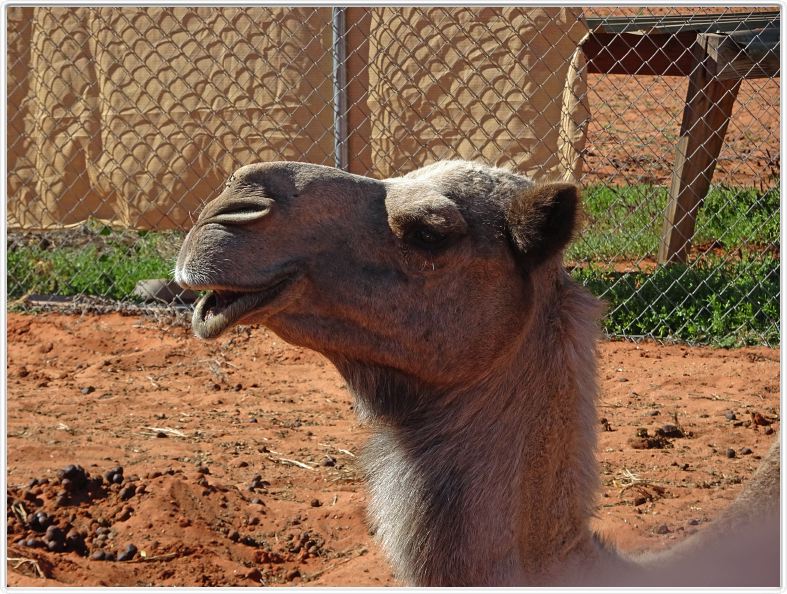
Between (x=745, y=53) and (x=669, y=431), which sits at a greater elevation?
(x=745, y=53)

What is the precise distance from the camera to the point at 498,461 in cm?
297

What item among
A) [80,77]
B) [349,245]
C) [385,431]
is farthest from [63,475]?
[80,77]

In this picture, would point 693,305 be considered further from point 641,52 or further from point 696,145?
point 641,52

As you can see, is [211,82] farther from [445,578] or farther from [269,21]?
[445,578]

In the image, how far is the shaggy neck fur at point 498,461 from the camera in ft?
9.50

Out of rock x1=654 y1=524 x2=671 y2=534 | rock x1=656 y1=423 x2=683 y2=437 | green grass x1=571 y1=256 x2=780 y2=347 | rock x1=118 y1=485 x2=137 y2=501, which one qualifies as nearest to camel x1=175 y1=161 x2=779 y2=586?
rock x1=654 y1=524 x2=671 y2=534

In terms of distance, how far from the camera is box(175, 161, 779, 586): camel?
2.80m

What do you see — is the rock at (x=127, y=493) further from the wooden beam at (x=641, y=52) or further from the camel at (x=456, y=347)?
the wooden beam at (x=641, y=52)

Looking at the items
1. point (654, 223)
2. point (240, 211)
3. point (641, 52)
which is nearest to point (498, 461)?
point (240, 211)

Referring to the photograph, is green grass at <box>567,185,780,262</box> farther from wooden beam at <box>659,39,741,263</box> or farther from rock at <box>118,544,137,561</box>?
rock at <box>118,544,137,561</box>

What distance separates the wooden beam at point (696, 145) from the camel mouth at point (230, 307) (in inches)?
213

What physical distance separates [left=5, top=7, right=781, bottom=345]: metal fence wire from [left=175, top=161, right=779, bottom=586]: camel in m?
4.04

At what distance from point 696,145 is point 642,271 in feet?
3.61

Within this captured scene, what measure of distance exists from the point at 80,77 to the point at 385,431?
6.21 metres
